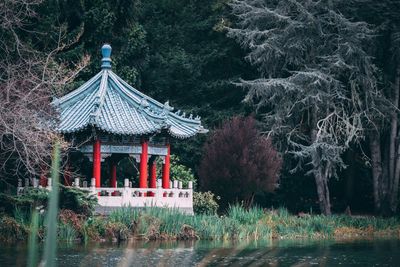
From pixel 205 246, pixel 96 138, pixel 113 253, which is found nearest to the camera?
pixel 113 253

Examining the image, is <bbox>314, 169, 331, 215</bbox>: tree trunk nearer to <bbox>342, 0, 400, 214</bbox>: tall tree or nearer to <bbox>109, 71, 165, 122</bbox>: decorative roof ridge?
<bbox>342, 0, 400, 214</bbox>: tall tree

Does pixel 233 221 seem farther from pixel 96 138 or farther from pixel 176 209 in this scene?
pixel 96 138

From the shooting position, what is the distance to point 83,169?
1265 inches

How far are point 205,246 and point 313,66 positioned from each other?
14.5 m

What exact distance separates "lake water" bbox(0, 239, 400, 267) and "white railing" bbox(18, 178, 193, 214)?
3598 mm

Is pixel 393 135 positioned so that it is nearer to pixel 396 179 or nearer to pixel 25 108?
pixel 396 179

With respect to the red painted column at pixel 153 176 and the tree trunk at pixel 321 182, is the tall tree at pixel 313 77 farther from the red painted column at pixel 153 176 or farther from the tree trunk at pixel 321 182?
the red painted column at pixel 153 176

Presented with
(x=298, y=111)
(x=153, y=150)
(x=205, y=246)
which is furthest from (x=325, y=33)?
(x=205, y=246)

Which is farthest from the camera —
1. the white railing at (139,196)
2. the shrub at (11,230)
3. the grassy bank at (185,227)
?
the white railing at (139,196)

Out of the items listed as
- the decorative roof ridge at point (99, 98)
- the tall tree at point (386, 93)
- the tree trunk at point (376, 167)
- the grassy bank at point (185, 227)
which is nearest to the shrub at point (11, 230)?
the grassy bank at point (185, 227)

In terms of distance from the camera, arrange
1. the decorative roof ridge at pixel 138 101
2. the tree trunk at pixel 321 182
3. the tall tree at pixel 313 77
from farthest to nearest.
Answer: the tree trunk at pixel 321 182 < the tall tree at pixel 313 77 < the decorative roof ridge at pixel 138 101

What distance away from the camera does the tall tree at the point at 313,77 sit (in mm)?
31688

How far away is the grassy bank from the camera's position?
2058cm

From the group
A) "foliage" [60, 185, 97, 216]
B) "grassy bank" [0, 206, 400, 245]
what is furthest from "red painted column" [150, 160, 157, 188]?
"foliage" [60, 185, 97, 216]
